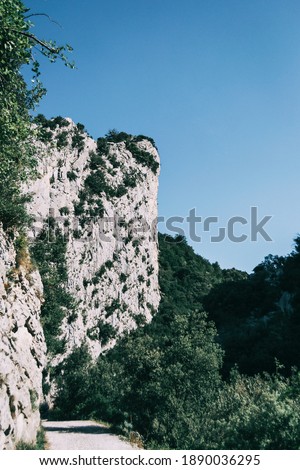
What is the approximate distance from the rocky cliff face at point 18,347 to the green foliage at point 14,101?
6.10ft

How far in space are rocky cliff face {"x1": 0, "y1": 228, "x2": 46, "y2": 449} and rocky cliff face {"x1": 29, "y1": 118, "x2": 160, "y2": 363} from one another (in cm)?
3407

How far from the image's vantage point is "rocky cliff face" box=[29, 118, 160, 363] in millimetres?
67000

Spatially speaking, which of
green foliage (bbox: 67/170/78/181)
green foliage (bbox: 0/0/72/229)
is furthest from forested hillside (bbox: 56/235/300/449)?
green foliage (bbox: 67/170/78/181)

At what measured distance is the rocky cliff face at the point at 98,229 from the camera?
6700cm

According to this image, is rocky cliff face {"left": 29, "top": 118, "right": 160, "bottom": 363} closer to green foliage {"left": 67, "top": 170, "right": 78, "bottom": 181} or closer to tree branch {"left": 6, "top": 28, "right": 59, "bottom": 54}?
green foliage {"left": 67, "top": 170, "right": 78, "bottom": 181}

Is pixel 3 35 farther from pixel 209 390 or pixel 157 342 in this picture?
pixel 157 342

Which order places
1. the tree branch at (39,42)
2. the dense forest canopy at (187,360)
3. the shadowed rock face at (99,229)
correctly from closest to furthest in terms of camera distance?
the tree branch at (39,42)
the dense forest canopy at (187,360)
the shadowed rock face at (99,229)

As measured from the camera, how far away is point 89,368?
57.2 m

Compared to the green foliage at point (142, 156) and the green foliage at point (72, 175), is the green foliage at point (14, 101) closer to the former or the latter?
the green foliage at point (72, 175)

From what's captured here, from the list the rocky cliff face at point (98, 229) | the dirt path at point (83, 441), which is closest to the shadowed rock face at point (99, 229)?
the rocky cliff face at point (98, 229)

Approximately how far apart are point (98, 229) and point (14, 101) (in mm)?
62990

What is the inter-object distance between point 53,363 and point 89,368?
6315 millimetres

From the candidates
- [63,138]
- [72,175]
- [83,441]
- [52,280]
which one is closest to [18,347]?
[83,441]

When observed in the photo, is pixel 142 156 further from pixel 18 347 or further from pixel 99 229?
pixel 18 347
